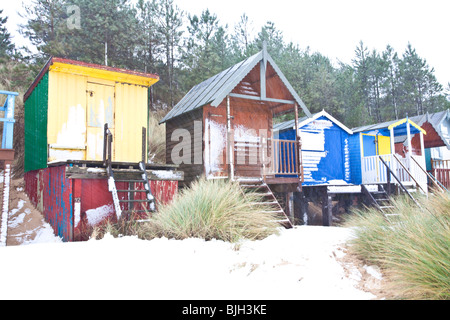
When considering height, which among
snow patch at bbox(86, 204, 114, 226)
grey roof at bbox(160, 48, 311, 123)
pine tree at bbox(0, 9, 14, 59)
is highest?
pine tree at bbox(0, 9, 14, 59)

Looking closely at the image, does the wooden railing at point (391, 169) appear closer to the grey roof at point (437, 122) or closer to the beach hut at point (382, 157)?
the beach hut at point (382, 157)

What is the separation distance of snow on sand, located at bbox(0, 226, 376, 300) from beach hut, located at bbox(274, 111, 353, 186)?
893 centimetres

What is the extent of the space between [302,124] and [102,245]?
9.82 m

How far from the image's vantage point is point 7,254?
454 centimetres

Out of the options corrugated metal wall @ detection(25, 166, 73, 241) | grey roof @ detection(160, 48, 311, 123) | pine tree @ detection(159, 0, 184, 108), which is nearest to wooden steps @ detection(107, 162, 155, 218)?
corrugated metal wall @ detection(25, 166, 73, 241)

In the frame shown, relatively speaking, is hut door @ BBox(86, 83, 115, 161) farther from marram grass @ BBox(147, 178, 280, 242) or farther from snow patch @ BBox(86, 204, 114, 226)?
marram grass @ BBox(147, 178, 280, 242)

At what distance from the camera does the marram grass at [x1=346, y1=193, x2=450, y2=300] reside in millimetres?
2873

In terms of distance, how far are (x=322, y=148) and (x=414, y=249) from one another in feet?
36.8

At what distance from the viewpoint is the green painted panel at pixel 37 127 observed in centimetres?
852

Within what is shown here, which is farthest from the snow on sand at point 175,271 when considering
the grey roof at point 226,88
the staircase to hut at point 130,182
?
the grey roof at point 226,88

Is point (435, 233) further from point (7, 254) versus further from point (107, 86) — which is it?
point (107, 86)

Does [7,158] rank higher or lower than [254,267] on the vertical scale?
higher

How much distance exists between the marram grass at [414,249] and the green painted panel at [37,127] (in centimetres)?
727

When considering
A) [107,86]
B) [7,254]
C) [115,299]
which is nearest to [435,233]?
[115,299]
